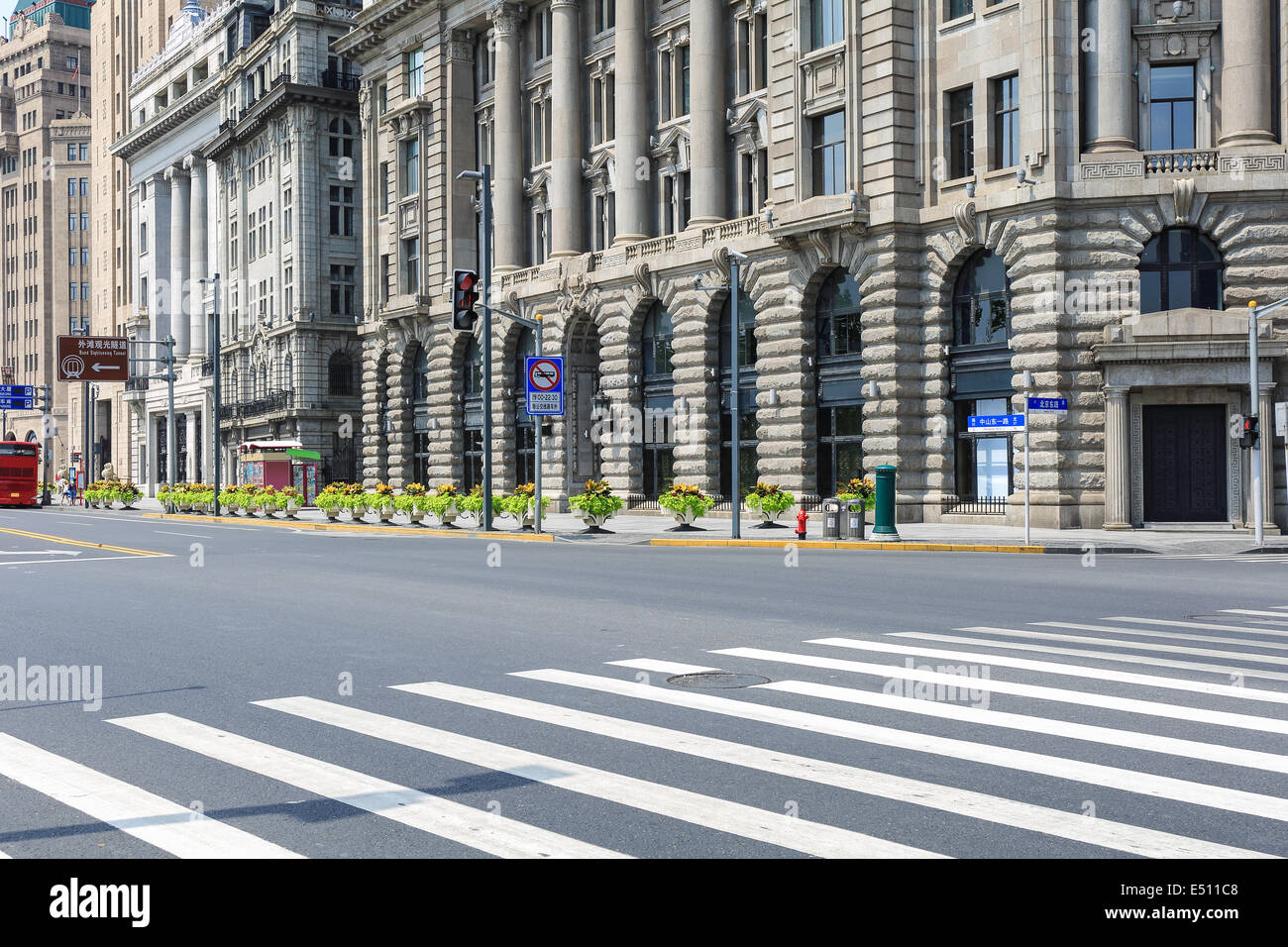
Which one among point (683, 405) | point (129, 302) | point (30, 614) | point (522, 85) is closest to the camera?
point (30, 614)

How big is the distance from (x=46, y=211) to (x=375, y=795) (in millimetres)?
165114

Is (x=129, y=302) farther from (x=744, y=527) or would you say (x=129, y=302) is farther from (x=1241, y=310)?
(x=1241, y=310)

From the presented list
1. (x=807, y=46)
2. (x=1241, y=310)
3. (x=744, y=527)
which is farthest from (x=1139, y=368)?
(x=807, y=46)

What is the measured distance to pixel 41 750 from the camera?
25.7 feet

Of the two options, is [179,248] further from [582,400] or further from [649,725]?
[649,725]

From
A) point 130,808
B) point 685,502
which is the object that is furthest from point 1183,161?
point 130,808

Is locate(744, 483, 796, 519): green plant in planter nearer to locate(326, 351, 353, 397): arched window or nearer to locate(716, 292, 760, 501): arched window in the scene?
locate(716, 292, 760, 501): arched window

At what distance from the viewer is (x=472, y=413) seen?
192 feet

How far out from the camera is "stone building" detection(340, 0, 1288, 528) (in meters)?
33.3

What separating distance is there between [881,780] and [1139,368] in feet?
94.8

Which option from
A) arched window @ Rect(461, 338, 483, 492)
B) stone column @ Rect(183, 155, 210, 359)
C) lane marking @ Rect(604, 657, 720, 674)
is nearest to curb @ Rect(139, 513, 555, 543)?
arched window @ Rect(461, 338, 483, 492)

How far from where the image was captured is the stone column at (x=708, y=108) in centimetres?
4547

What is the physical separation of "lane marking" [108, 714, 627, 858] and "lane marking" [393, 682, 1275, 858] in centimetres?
166

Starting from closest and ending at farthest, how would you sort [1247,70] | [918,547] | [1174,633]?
1. [1174,633]
2. [918,547]
3. [1247,70]
